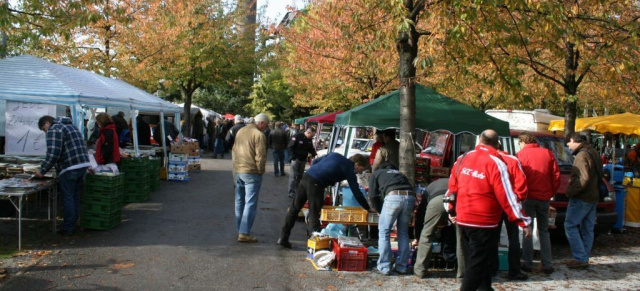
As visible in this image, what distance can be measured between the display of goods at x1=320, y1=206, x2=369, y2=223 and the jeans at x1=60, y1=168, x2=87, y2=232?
3.71 m

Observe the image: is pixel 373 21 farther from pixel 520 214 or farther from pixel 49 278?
pixel 49 278

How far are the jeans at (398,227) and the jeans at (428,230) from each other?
0.64 ft

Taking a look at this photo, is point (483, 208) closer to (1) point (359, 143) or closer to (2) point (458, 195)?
(2) point (458, 195)

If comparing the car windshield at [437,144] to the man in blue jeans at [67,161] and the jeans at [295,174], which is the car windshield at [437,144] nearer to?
the jeans at [295,174]

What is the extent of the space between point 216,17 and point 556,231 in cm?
2300

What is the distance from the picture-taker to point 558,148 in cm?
1161

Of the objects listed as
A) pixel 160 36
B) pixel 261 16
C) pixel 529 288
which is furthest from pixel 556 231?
pixel 261 16

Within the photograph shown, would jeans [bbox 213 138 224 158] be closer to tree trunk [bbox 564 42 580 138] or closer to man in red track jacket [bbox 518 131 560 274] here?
tree trunk [bbox 564 42 580 138]

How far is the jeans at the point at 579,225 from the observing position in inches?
316

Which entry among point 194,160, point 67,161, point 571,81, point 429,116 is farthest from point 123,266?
point 194,160

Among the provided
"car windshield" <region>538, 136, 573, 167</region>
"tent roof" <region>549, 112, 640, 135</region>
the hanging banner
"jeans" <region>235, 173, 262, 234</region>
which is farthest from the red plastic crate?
"tent roof" <region>549, 112, 640, 135</region>

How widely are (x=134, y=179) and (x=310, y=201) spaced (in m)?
5.22

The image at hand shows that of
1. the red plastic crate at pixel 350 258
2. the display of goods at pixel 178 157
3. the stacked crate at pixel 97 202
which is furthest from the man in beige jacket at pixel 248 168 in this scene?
the display of goods at pixel 178 157

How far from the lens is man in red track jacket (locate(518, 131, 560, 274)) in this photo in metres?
7.40
